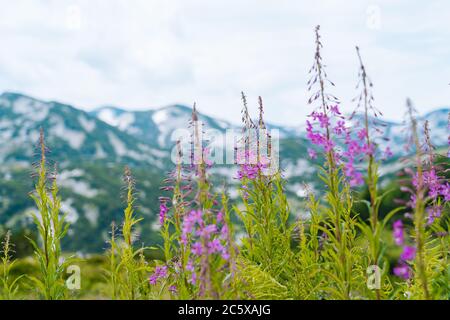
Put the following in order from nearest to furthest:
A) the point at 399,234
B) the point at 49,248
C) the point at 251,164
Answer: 1. the point at 399,234
2. the point at 49,248
3. the point at 251,164

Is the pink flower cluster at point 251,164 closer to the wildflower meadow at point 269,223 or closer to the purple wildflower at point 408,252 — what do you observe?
the wildflower meadow at point 269,223

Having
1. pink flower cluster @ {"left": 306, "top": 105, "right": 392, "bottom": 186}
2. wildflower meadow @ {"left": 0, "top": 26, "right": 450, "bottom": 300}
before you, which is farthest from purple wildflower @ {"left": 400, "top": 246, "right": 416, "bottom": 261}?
pink flower cluster @ {"left": 306, "top": 105, "right": 392, "bottom": 186}

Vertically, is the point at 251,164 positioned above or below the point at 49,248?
above

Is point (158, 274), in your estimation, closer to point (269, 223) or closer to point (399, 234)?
point (269, 223)

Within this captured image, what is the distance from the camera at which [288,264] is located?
617 centimetres

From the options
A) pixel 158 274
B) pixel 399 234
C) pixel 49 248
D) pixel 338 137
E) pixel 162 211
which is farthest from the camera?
pixel 158 274

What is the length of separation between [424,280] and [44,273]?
4.86 metres

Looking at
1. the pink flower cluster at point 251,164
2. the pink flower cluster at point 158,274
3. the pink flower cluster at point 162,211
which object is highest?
the pink flower cluster at point 251,164

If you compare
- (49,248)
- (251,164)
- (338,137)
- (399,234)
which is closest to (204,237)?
(399,234)

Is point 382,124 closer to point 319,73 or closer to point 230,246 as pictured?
point 319,73

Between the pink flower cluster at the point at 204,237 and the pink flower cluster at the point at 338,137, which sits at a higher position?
the pink flower cluster at the point at 338,137

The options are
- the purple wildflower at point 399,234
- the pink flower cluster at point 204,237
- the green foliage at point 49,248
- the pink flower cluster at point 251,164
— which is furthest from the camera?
the pink flower cluster at point 251,164

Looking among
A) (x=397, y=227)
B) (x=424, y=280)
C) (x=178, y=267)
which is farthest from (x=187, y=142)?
(x=424, y=280)

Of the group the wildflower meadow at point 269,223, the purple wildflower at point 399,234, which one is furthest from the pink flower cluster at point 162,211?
the purple wildflower at point 399,234
